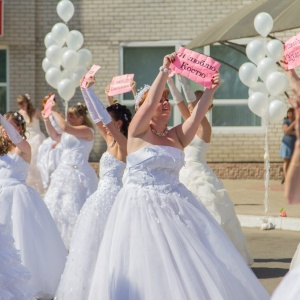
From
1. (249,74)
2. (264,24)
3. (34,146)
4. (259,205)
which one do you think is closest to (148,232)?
(264,24)

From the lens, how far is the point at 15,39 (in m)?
22.9

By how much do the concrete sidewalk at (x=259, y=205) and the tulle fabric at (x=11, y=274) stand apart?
7658mm

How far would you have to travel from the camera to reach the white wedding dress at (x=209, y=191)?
10.8m

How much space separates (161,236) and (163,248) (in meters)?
0.11

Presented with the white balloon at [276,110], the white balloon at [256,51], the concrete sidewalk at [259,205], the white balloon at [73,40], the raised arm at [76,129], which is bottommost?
the concrete sidewalk at [259,205]

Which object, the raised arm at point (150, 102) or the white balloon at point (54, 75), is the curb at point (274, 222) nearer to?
the white balloon at point (54, 75)

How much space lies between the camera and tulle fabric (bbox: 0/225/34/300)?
6.86 meters

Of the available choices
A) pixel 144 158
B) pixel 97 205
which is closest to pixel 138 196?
→ pixel 144 158

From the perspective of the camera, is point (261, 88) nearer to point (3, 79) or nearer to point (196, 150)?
point (196, 150)

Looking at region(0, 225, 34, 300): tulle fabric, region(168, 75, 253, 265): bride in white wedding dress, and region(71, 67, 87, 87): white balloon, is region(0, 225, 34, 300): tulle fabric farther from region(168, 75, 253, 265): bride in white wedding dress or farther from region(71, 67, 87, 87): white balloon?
region(71, 67, 87, 87): white balloon

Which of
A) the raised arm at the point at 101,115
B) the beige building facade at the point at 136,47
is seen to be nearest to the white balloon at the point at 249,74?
the beige building facade at the point at 136,47

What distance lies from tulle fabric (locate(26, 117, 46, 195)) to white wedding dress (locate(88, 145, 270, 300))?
1127cm

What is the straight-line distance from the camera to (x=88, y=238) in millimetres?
8281

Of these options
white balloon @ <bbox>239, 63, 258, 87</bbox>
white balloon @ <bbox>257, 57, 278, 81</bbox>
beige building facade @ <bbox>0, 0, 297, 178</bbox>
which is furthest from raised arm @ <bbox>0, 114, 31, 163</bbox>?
beige building facade @ <bbox>0, 0, 297, 178</bbox>
